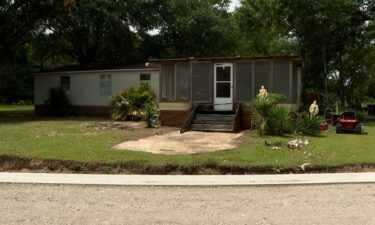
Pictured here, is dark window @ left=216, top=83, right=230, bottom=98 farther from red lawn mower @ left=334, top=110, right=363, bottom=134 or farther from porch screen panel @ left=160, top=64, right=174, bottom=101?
red lawn mower @ left=334, top=110, right=363, bottom=134

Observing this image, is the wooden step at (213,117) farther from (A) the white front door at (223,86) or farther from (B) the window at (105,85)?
(B) the window at (105,85)

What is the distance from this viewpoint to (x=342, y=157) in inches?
458

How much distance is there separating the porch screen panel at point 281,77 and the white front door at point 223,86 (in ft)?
5.84

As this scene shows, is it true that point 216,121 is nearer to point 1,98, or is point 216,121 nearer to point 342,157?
point 342,157

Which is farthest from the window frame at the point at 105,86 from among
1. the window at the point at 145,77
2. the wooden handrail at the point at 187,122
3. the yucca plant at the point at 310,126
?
the yucca plant at the point at 310,126

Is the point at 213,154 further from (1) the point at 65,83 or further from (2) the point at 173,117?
(1) the point at 65,83

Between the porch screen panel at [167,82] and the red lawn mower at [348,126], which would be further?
the porch screen panel at [167,82]

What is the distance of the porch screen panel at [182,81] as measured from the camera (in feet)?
66.6

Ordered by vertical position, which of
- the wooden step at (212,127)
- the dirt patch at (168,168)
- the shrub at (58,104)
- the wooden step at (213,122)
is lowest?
the dirt patch at (168,168)

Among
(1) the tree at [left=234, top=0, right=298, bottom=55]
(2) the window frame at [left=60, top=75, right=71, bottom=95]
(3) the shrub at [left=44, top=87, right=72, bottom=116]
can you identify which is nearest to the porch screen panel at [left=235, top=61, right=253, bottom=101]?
(1) the tree at [left=234, top=0, right=298, bottom=55]

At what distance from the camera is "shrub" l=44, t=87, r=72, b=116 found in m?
28.1

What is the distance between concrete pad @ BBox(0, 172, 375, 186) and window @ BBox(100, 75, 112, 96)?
17179 mm

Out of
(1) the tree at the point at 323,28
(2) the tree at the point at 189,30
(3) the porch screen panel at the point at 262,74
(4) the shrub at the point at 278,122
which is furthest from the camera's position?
(2) the tree at the point at 189,30

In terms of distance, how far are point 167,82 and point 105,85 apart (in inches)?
307
